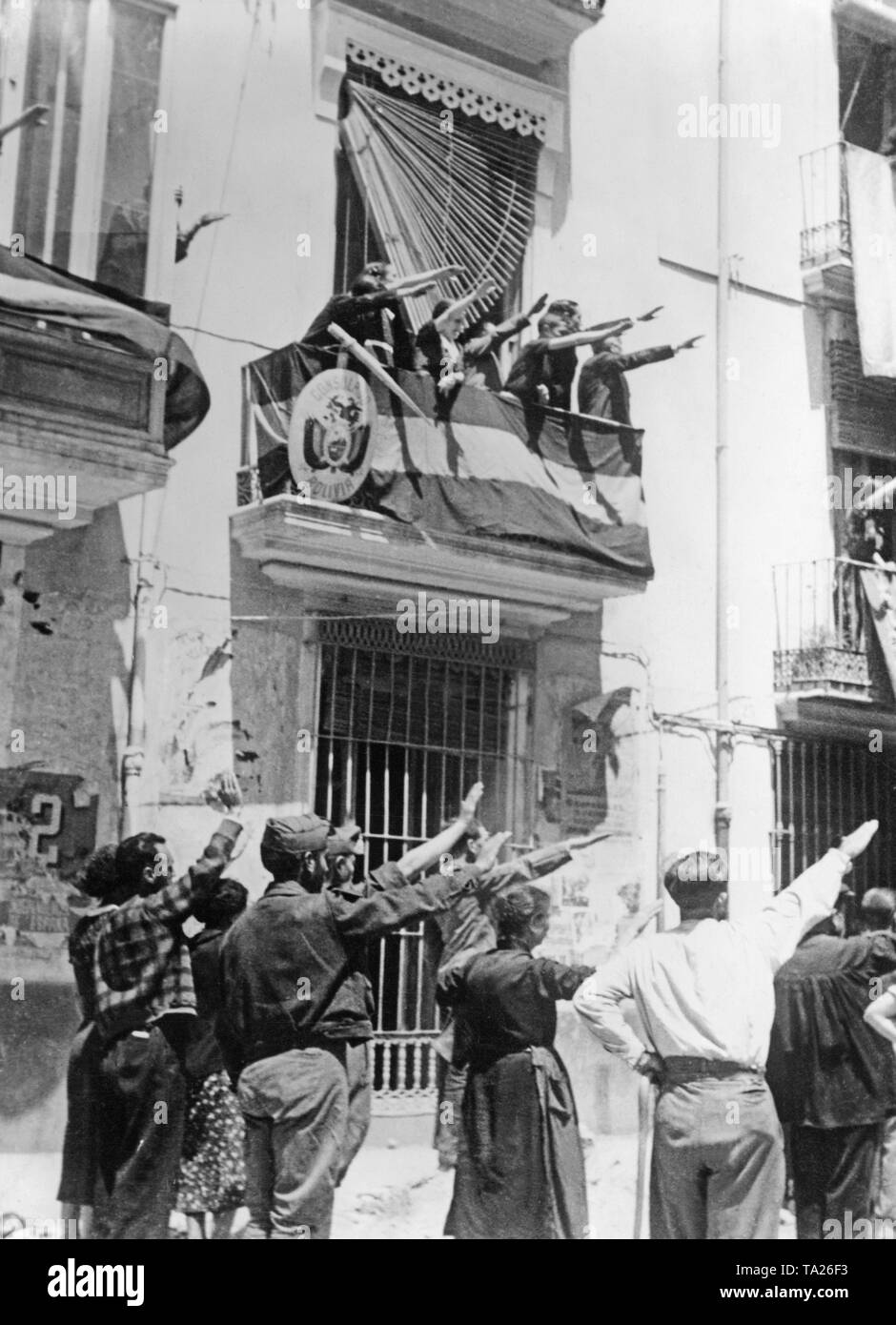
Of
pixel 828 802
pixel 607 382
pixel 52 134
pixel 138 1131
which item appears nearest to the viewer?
pixel 138 1131

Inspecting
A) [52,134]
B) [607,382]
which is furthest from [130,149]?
[607,382]

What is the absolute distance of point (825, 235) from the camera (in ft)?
29.4

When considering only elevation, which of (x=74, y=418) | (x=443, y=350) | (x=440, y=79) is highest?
(x=440, y=79)

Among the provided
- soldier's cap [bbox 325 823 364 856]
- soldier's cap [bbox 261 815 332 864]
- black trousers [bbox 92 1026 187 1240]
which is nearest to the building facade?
soldier's cap [bbox 325 823 364 856]

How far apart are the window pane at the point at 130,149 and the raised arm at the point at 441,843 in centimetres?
255

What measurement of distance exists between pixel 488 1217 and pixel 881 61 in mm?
6890

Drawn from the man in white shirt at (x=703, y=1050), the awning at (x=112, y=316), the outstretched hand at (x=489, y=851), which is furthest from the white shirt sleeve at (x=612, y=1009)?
the awning at (x=112, y=316)

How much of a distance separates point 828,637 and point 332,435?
2986mm

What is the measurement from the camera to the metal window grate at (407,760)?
720 cm

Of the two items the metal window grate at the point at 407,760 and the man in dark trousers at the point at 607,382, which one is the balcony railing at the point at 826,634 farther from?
the metal window grate at the point at 407,760

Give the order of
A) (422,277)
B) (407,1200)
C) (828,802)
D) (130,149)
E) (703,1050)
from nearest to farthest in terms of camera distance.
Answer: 1. (703,1050)
2. (130,149)
3. (407,1200)
4. (422,277)
5. (828,802)

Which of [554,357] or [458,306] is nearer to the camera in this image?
[458,306]

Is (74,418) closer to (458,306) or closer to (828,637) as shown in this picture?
(458,306)
